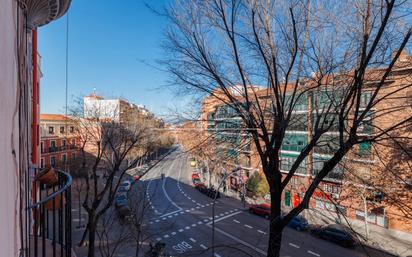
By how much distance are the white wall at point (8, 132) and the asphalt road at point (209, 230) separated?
7.54 m

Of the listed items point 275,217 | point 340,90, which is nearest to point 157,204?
point 275,217

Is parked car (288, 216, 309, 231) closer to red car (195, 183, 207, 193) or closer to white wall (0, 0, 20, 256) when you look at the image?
red car (195, 183, 207, 193)

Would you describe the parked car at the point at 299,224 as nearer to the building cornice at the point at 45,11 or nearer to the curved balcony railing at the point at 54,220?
the curved balcony railing at the point at 54,220

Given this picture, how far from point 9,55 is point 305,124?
5.40 meters

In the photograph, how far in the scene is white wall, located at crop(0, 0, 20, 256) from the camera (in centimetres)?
150

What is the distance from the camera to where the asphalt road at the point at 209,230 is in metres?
13.1

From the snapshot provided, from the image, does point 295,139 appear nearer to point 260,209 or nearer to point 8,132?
point 8,132

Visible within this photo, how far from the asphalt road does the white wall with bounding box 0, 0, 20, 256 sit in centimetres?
754

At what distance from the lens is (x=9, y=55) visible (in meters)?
1.71

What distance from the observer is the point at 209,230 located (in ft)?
52.6

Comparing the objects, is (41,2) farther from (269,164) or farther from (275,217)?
(275,217)

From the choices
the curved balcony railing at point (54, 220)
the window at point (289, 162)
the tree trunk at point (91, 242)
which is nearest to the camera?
the curved balcony railing at point (54, 220)

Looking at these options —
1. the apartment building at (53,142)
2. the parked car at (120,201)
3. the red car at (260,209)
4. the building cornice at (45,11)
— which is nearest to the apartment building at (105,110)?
the parked car at (120,201)

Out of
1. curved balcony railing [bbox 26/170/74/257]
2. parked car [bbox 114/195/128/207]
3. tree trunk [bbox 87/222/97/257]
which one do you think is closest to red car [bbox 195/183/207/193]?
parked car [bbox 114/195/128/207]
